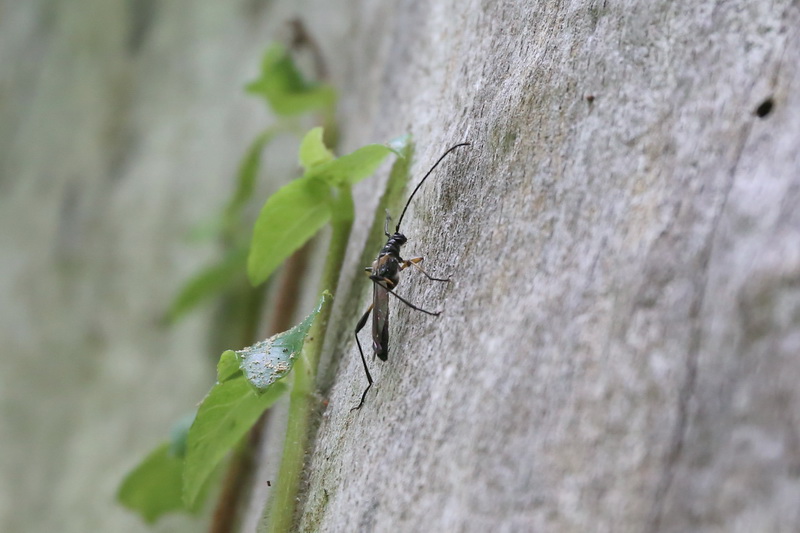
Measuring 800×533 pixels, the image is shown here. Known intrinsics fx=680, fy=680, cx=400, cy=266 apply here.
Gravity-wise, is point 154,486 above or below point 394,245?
below

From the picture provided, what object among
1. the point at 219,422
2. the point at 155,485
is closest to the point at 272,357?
the point at 219,422

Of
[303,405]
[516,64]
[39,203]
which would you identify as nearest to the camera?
[516,64]

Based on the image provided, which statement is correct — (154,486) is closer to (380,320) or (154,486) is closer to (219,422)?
(219,422)

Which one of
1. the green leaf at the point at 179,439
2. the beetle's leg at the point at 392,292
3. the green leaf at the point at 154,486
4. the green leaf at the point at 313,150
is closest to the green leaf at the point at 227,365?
the beetle's leg at the point at 392,292

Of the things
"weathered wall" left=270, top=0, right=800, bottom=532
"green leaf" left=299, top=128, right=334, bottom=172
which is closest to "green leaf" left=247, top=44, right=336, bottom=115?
"green leaf" left=299, top=128, right=334, bottom=172

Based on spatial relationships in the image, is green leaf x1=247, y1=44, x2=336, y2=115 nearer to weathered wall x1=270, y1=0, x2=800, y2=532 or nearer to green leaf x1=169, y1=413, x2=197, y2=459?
green leaf x1=169, y1=413, x2=197, y2=459

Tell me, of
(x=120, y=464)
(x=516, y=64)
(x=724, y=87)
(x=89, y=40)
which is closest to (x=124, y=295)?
(x=120, y=464)

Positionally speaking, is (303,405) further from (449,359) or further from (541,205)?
(541,205)
